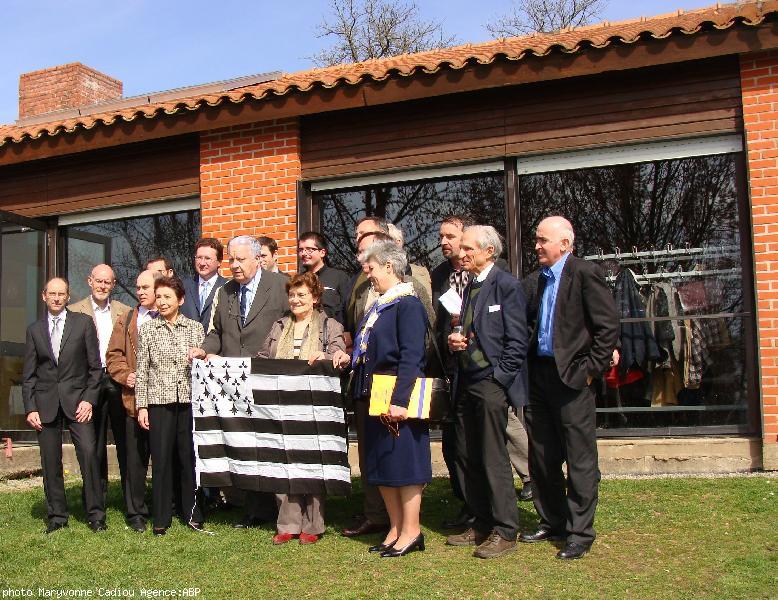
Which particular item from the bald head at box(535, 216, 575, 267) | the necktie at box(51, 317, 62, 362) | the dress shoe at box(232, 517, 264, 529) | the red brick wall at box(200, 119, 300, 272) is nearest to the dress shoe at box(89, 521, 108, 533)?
the dress shoe at box(232, 517, 264, 529)

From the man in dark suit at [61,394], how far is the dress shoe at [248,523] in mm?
1007

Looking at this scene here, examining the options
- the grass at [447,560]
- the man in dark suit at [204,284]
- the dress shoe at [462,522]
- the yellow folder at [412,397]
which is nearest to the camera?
the grass at [447,560]

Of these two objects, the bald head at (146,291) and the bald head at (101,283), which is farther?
the bald head at (101,283)

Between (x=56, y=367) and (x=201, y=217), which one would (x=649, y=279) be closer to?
(x=201, y=217)

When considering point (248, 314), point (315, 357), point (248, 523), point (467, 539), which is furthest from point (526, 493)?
point (248, 314)

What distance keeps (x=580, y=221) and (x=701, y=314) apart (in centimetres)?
151

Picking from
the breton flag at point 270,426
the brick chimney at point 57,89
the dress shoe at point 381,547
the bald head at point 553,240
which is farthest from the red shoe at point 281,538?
the brick chimney at point 57,89

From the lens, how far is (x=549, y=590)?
4543mm

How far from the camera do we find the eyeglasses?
17.4ft

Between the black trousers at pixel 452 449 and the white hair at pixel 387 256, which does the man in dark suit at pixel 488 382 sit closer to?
the black trousers at pixel 452 449

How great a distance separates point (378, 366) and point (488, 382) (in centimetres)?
70

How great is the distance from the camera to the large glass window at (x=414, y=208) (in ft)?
28.0

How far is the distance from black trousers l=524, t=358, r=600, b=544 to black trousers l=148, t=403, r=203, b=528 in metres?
2.51

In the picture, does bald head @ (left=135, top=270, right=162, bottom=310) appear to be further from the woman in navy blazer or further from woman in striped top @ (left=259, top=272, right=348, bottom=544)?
the woman in navy blazer
